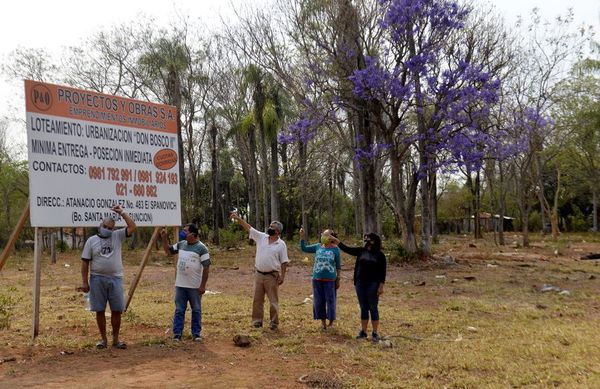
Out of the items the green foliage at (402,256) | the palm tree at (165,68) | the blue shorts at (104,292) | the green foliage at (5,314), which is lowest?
the green foliage at (5,314)

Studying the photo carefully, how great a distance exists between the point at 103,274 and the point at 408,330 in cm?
460

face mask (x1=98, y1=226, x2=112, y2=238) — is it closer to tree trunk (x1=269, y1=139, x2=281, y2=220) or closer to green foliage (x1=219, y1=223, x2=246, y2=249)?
tree trunk (x1=269, y1=139, x2=281, y2=220)

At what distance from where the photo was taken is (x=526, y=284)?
15281 mm

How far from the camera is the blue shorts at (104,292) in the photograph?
7.61 meters

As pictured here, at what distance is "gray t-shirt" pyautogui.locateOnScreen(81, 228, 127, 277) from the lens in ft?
24.8

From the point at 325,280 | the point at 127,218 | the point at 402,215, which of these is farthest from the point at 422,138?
the point at 127,218

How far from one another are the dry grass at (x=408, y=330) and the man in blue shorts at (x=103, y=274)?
0.54 meters

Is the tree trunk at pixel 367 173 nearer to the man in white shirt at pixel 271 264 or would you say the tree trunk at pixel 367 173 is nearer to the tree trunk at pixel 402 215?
the tree trunk at pixel 402 215

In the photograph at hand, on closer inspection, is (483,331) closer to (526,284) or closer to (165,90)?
(526,284)

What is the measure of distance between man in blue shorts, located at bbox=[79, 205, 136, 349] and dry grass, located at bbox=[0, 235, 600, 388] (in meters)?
0.54

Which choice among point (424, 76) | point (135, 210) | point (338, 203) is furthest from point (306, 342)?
point (338, 203)

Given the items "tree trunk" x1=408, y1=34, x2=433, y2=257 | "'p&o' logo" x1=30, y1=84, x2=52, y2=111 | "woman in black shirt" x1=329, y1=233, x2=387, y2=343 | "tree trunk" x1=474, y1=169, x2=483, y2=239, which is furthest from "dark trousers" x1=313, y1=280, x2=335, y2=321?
"tree trunk" x1=474, y1=169, x2=483, y2=239

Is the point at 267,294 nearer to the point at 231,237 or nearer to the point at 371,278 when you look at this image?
the point at 371,278

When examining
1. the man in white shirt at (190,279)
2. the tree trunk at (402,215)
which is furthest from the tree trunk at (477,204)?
the man in white shirt at (190,279)
